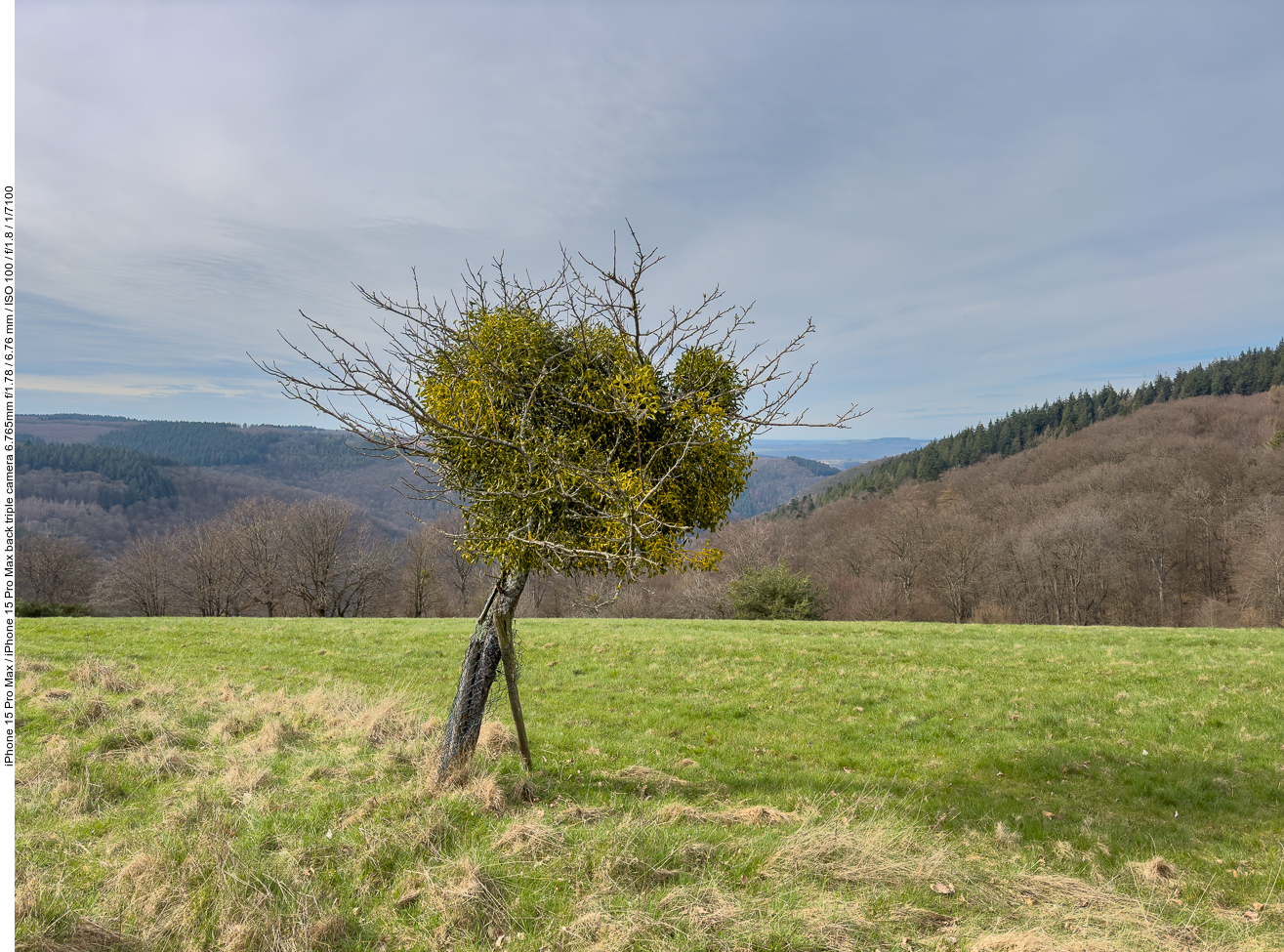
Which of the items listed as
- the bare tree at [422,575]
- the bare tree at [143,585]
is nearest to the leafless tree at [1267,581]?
the bare tree at [422,575]

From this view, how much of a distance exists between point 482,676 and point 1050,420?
134m

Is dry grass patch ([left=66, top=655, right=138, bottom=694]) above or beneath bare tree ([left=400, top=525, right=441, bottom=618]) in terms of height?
above

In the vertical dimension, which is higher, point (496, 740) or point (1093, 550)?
point (1093, 550)

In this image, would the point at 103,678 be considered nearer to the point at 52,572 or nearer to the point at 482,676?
the point at 482,676

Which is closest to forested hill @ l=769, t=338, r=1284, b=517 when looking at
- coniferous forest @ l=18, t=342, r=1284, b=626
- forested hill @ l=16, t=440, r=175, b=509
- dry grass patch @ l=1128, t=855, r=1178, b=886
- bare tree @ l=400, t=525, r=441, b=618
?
coniferous forest @ l=18, t=342, r=1284, b=626

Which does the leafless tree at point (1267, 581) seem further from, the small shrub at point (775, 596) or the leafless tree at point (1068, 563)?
the small shrub at point (775, 596)

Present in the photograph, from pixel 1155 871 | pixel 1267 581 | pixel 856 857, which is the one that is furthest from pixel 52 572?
pixel 1267 581

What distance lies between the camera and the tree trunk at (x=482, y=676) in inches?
284

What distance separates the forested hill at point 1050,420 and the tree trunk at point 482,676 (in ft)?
321

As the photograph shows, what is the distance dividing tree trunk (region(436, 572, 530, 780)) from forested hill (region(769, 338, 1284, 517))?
97.9 meters

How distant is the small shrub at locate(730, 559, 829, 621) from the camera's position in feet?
99.6

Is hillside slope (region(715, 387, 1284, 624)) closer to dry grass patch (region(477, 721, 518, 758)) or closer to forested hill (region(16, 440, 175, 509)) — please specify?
dry grass patch (region(477, 721, 518, 758))

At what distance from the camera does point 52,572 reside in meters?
51.9

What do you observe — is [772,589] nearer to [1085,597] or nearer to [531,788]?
[531,788]
